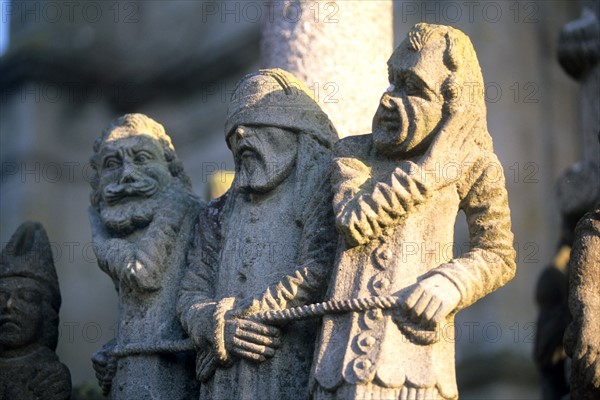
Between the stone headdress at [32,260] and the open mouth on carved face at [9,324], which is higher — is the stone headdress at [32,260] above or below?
above

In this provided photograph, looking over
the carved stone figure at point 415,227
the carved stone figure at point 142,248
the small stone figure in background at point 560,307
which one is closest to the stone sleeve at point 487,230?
the carved stone figure at point 415,227

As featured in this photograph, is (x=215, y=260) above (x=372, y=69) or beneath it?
beneath

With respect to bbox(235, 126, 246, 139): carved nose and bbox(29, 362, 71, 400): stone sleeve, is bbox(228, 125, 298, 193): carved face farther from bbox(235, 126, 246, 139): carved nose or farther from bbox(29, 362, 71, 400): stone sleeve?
bbox(29, 362, 71, 400): stone sleeve

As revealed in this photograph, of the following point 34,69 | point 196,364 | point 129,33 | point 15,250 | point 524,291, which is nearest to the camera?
point 196,364

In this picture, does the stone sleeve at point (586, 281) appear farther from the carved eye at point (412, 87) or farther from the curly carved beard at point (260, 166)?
the curly carved beard at point (260, 166)

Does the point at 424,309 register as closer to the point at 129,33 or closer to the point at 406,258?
the point at 406,258

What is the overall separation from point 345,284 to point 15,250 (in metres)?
2.59

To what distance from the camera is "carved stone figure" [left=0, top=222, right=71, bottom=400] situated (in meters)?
11.3

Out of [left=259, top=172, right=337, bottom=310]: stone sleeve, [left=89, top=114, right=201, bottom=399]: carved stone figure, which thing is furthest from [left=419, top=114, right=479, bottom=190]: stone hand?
[left=89, top=114, right=201, bottom=399]: carved stone figure

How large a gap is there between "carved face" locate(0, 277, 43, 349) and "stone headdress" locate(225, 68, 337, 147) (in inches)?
61.5

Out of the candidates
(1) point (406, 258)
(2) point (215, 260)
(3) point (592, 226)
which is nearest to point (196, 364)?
(2) point (215, 260)

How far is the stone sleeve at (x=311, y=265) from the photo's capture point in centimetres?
995

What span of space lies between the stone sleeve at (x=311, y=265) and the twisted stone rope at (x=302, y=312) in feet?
0.24

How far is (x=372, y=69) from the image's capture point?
39.4 ft
